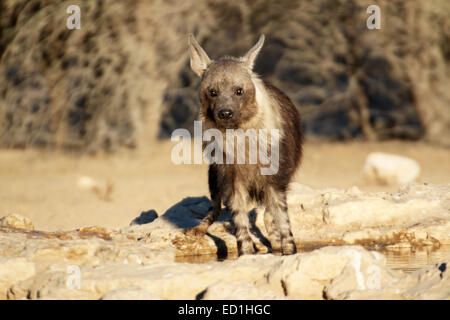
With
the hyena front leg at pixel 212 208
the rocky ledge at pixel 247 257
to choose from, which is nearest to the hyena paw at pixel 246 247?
the rocky ledge at pixel 247 257

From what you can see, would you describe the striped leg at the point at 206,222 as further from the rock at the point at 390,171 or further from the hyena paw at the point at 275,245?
the rock at the point at 390,171

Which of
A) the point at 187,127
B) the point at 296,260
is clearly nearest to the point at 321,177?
the point at 187,127

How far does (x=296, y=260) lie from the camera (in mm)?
4598

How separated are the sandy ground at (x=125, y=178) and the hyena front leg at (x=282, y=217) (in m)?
3.33

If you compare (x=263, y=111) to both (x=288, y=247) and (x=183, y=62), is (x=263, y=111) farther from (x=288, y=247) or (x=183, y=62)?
(x=183, y=62)

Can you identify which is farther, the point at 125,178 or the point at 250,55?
the point at 125,178

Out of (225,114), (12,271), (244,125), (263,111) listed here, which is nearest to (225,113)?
(225,114)

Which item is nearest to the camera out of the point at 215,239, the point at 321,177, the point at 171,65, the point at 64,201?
the point at 215,239

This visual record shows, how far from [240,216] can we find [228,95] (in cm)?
110

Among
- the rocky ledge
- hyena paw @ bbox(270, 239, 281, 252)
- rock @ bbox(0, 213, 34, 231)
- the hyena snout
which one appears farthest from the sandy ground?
the hyena snout

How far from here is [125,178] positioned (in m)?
13.5

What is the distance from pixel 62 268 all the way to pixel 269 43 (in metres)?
12.1

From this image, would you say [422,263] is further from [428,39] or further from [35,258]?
[428,39]

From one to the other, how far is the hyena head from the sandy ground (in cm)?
344
